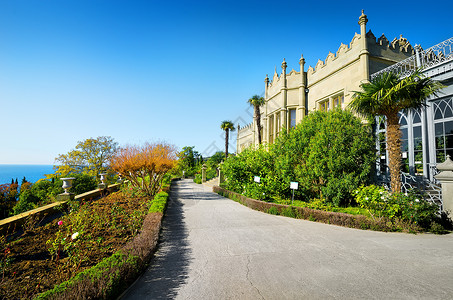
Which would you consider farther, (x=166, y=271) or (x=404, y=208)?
(x=404, y=208)

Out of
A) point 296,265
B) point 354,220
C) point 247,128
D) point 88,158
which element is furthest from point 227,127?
point 296,265

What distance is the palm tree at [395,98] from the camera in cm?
796

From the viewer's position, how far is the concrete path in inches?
143

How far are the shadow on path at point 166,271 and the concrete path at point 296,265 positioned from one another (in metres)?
0.02

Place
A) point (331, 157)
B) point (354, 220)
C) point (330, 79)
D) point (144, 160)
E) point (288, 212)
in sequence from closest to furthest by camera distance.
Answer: point (354, 220) → point (288, 212) → point (331, 157) → point (144, 160) → point (330, 79)

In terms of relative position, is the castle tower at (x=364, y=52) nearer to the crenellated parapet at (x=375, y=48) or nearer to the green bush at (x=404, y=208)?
the crenellated parapet at (x=375, y=48)

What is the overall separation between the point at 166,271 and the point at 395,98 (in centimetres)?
941

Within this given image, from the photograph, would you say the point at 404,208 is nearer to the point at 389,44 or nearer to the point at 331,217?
the point at 331,217

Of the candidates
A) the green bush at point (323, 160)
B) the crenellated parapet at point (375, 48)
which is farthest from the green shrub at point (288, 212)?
the crenellated parapet at point (375, 48)

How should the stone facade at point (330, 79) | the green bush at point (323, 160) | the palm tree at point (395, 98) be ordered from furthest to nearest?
the stone facade at point (330, 79) → the green bush at point (323, 160) → the palm tree at point (395, 98)

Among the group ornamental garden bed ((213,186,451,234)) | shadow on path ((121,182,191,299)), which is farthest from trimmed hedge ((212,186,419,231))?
shadow on path ((121,182,191,299))

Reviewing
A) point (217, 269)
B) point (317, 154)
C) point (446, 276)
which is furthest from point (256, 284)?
point (317, 154)

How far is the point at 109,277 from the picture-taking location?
339 centimetres

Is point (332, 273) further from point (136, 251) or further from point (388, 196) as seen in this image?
point (388, 196)
